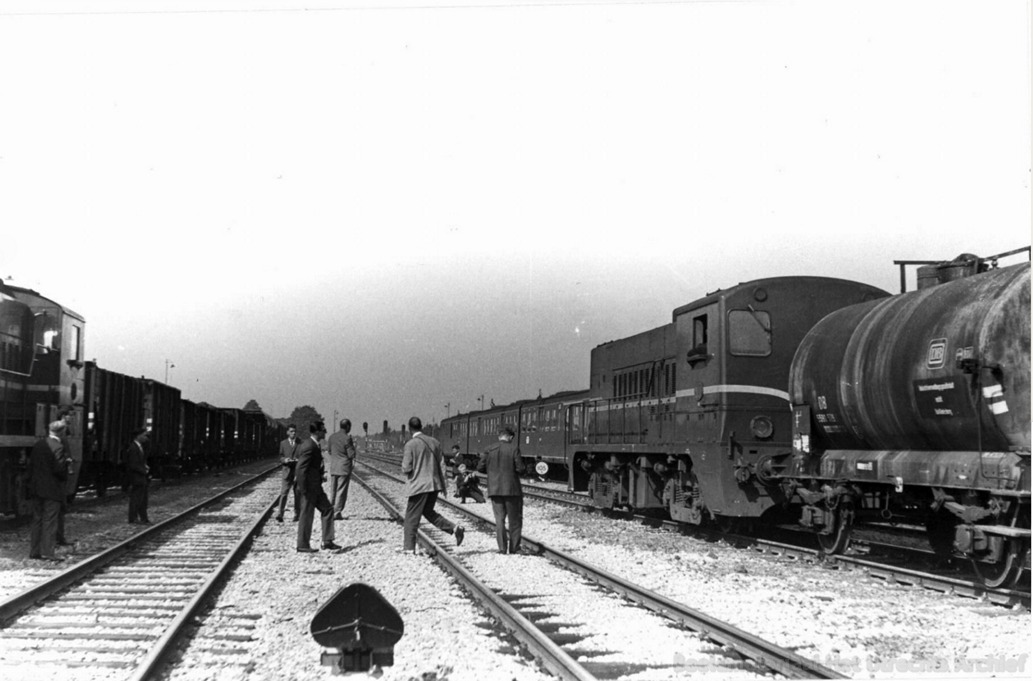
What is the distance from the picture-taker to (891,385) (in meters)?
8.82

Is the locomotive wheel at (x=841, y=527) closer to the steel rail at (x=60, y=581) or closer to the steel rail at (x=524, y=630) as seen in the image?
the steel rail at (x=524, y=630)

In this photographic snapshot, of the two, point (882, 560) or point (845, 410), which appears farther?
point (882, 560)

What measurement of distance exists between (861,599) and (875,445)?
183 centimetres

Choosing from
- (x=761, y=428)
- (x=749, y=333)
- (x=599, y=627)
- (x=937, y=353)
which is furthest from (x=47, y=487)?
(x=937, y=353)

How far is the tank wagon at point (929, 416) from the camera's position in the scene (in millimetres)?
7438

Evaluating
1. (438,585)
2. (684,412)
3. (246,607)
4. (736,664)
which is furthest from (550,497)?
(736,664)

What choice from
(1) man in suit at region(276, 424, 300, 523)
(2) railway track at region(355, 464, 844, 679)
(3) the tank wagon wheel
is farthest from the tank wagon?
(1) man in suit at region(276, 424, 300, 523)

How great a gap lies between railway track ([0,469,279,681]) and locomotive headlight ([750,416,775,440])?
6644 millimetres

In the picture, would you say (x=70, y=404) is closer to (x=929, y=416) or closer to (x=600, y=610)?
(x=600, y=610)

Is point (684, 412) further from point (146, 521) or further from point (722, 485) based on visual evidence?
point (146, 521)

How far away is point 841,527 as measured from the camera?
397 inches

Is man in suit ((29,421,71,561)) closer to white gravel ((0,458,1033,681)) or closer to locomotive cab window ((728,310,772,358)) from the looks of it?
white gravel ((0,458,1033,681))

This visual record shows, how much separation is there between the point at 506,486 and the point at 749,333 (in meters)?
3.89

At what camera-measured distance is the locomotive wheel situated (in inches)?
392
